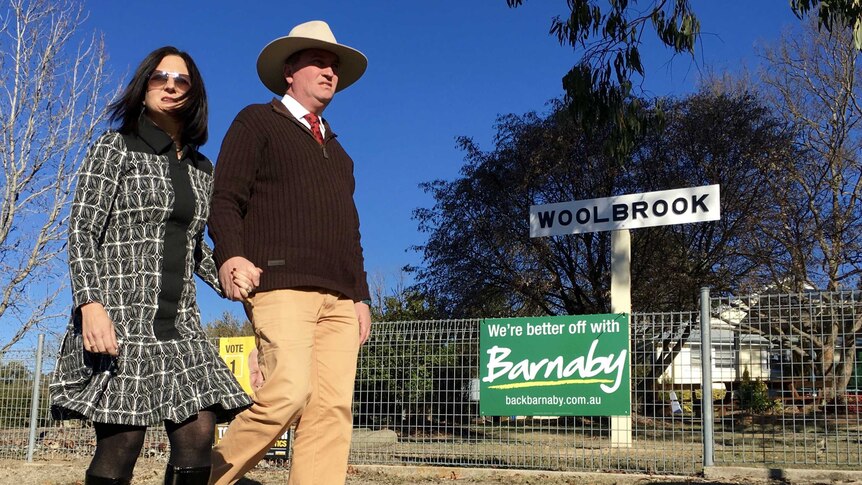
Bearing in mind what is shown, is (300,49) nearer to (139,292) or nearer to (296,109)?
(296,109)

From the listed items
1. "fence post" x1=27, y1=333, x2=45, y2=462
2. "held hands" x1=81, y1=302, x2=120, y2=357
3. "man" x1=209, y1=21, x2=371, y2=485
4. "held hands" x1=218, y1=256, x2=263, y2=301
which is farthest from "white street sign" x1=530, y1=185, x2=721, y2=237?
"held hands" x1=81, y1=302, x2=120, y2=357

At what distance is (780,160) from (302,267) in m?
19.2

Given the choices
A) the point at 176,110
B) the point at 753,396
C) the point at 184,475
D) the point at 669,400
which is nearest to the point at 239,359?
the point at 669,400

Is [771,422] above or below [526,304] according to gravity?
below

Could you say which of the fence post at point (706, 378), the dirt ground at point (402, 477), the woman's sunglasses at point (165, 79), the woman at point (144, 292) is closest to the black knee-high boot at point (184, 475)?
the woman at point (144, 292)

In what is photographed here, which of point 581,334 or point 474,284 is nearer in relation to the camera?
point 581,334

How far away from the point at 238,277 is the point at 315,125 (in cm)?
89

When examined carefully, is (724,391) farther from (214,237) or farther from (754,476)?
(214,237)

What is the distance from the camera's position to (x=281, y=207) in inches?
136

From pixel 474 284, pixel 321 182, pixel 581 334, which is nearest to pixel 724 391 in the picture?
pixel 581 334

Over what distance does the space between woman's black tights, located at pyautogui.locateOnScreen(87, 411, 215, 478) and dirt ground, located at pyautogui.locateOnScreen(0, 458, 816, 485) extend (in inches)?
183

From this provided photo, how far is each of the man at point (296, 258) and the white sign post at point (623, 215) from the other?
323 inches

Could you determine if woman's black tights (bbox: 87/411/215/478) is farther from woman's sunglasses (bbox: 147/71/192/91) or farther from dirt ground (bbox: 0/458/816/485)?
dirt ground (bbox: 0/458/816/485)

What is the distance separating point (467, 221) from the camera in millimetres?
21406
